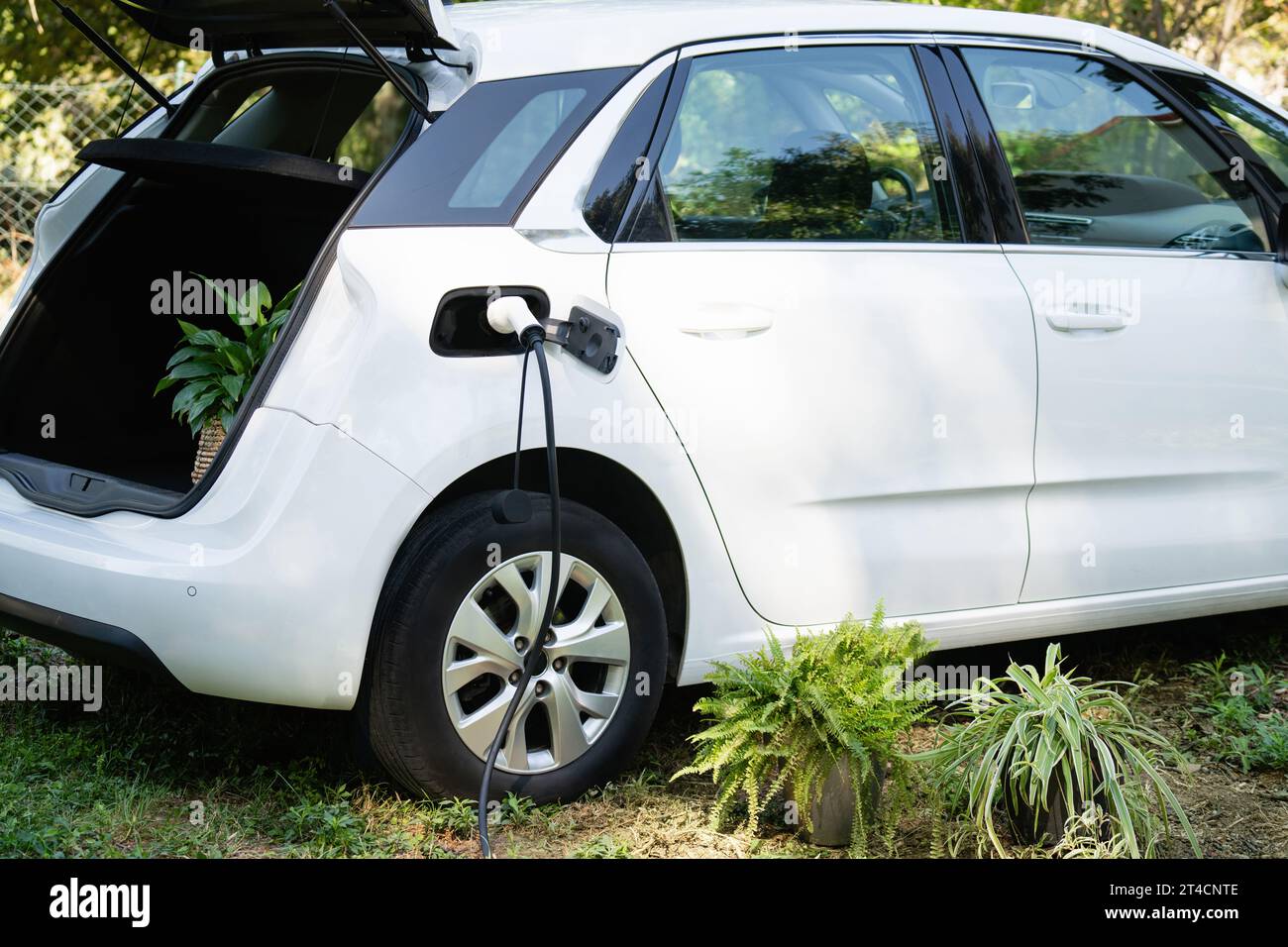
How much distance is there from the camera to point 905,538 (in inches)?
135

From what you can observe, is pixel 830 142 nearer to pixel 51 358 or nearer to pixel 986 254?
pixel 986 254

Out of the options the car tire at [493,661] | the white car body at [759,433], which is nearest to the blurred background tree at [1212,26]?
the white car body at [759,433]

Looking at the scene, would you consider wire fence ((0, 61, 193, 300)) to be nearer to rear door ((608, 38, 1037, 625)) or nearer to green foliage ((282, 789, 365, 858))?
rear door ((608, 38, 1037, 625))

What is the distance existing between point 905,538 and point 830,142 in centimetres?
103

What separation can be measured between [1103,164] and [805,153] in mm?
1064

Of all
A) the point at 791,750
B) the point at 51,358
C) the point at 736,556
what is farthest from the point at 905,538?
the point at 51,358

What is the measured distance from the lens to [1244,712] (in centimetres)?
388

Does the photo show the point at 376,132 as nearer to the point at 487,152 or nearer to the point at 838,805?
the point at 487,152

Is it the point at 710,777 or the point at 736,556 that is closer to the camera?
the point at 736,556

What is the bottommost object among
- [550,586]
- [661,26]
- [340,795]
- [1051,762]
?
[340,795]

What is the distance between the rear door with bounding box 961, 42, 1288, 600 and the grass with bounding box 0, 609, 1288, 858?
53cm

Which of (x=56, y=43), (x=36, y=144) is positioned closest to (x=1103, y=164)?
(x=36, y=144)

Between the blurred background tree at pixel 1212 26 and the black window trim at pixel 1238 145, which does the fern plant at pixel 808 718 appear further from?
the blurred background tree at pixel 1212 26

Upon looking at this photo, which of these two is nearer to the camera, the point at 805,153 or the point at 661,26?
the point at 661,26
